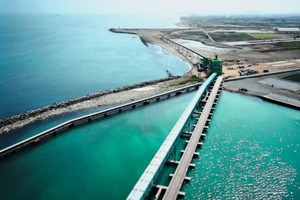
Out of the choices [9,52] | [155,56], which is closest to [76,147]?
[155,56]

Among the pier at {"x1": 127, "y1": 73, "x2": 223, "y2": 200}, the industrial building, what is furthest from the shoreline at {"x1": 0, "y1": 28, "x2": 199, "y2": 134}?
the pier at {"x1": 127, "y1": 73, "x2": 223, "y2": 200}

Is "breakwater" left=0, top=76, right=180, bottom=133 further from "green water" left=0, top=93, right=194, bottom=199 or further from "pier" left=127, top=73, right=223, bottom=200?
"pier" left=127, top=73, right=223, bottom=200

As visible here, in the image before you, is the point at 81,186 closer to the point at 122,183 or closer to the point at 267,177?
the point at 122,183

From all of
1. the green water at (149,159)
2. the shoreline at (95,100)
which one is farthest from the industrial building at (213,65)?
the green water at (149,159)

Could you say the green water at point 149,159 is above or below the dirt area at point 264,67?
below

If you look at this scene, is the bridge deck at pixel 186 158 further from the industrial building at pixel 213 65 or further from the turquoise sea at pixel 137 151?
the industrial building at pixel 213 65
